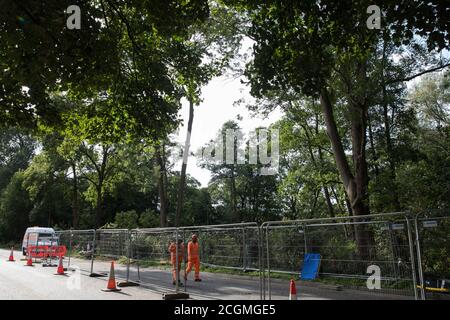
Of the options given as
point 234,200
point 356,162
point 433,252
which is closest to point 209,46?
point 356,162

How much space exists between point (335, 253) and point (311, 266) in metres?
0.62

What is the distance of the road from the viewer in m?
11.6

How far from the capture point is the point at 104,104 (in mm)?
14102

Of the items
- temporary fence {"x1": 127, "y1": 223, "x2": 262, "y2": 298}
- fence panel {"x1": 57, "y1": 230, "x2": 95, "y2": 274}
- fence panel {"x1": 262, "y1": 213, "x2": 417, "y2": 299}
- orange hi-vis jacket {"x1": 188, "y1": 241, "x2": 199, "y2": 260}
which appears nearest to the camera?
fence panel {"x1": 262, "y1": 213, "x2": 417, "y2": 299}

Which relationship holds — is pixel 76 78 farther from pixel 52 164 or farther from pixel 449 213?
pixel 52 164

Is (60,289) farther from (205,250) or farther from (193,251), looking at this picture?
(205,250)

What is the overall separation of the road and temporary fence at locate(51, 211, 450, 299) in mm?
66

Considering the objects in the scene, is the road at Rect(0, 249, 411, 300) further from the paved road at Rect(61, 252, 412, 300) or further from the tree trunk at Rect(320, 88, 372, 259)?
the tree trunk at Rect(320, 88, 372, 259)

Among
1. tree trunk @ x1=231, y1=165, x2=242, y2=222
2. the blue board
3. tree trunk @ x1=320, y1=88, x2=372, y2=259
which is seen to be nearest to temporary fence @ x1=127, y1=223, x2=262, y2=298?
the blue board

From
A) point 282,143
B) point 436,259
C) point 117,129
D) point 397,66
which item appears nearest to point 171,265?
point 117,129

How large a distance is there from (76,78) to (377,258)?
312 inches

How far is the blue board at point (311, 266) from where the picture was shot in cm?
867

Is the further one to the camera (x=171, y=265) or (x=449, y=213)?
(x=171, y=265)
